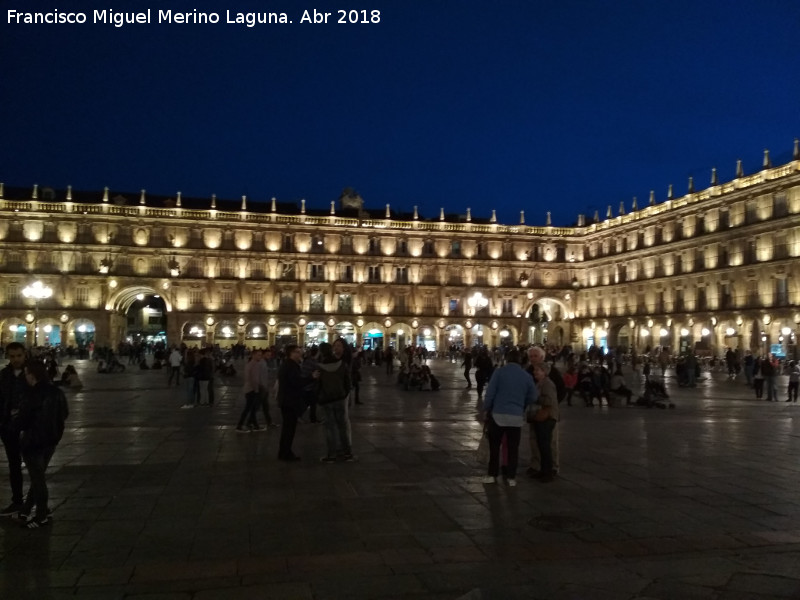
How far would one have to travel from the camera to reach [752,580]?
5.25m

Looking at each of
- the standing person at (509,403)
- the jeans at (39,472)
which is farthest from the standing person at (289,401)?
the jeans at (39,472)

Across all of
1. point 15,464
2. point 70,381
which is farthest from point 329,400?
point 70,381

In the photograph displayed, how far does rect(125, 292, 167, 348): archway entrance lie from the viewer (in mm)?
73062

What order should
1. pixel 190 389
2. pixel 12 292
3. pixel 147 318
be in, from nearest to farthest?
pixel 190 389, pixel 12 292, pixel 147 318

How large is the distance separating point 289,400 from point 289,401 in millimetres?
15

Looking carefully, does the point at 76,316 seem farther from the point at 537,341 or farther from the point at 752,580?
the point at 752,580

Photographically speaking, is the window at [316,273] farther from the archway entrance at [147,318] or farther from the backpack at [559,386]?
the backpack at [559,386]

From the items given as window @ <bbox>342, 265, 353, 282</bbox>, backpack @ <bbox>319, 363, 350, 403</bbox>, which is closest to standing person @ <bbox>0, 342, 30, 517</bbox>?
backpack @ <bbox>319, 363, 350, 403</bbox>

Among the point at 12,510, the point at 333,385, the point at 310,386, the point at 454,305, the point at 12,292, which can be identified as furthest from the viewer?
the point at 454,305

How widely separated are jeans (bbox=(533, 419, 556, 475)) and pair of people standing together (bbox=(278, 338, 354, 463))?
2.64m

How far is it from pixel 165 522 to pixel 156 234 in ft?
204

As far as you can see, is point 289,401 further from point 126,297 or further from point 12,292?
point 126,297

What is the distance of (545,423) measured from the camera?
Result: 868 cm

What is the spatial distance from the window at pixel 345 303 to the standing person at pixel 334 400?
193ft
